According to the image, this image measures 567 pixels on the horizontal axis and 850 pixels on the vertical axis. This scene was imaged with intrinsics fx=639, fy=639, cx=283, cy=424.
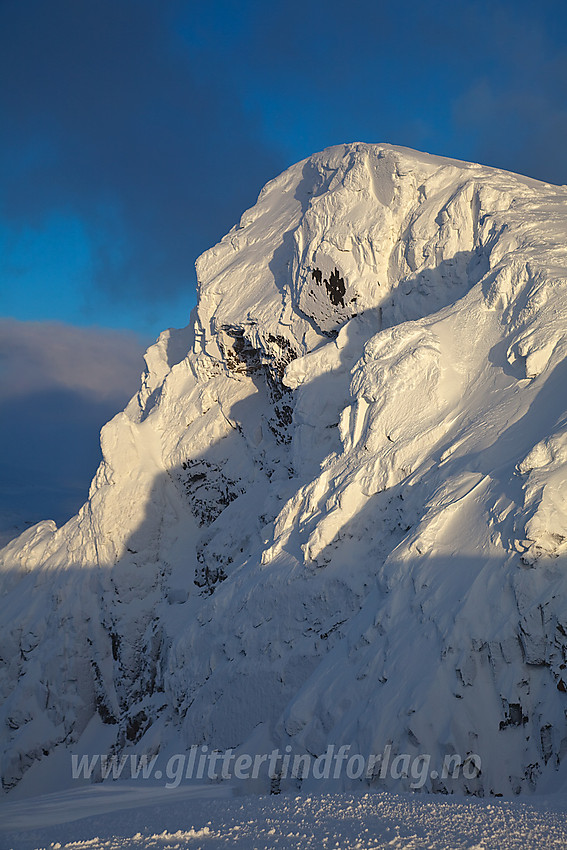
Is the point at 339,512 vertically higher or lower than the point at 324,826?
higher

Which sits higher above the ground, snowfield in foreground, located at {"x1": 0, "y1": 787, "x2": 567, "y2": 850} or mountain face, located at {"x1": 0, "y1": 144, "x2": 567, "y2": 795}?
mountain face, located at {"x1": 0, "y1": 144, "x2": 567, "y2": 795}

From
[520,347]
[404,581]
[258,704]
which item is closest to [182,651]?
[258,704]

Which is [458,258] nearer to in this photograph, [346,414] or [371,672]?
[346,414]

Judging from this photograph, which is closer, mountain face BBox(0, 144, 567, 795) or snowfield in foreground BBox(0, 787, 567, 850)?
snowfield in foreground BBox(0, 787, 567, 850)

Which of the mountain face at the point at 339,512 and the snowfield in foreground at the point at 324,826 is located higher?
the mountain face at the point at 339,512

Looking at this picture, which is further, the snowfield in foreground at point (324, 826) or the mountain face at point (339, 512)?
the mountain face at point (339, 512)
